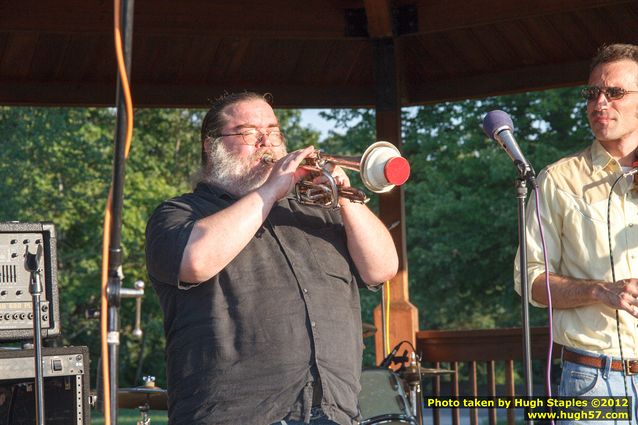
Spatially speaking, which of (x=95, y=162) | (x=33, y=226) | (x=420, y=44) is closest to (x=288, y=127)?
(x=95, y=162)

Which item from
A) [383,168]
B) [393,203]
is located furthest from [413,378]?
[383,168]

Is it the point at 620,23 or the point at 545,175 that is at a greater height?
the point at 620,23

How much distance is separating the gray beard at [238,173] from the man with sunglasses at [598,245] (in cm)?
104

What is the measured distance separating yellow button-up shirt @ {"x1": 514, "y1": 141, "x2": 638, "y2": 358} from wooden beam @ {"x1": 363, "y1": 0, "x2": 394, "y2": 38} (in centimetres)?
292

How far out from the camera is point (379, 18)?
669cm

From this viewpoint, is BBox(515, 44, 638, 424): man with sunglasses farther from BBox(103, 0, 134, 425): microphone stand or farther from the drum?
BBox(103, 0, 134, 425): microphone stand

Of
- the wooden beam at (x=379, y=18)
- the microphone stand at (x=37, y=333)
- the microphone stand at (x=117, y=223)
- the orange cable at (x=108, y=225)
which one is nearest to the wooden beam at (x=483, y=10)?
the wooden beam at (x=379, y=18)

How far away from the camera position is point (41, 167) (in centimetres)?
2189

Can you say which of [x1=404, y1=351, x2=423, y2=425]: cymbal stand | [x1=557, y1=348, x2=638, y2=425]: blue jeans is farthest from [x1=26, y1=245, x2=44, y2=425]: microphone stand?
[x1=404, y1=351, x2=423, y2=425]: cymbal stand

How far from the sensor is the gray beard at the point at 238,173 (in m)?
3.70

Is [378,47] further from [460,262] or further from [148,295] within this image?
[148,295]

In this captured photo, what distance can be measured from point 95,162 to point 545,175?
19.5m

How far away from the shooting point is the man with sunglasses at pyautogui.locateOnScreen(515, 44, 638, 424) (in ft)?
11.7

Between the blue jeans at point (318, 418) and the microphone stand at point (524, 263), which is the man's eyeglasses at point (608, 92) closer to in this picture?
the microphone stand at point (524, 263)
